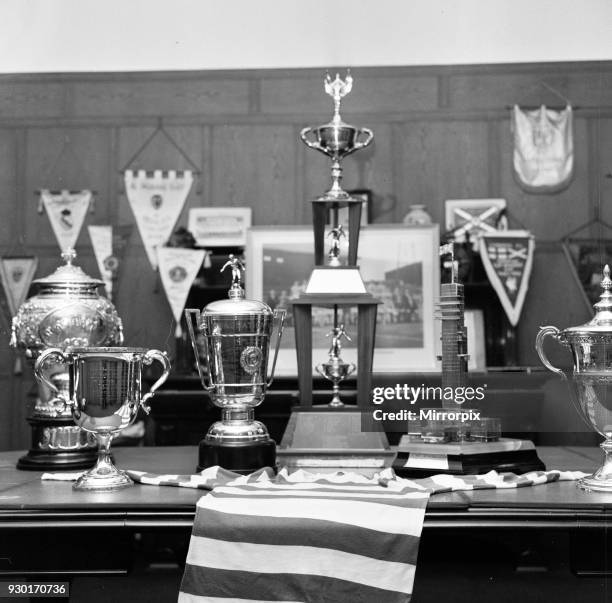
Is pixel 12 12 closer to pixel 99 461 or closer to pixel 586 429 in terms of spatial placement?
→ pixel 99 461

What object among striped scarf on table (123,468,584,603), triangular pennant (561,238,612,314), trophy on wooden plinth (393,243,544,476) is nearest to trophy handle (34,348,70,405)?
striped scarf on table (123,468,584,603)

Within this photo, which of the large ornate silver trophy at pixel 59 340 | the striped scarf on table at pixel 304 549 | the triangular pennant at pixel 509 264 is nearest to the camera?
the striped scarf on table at pixel 304 549

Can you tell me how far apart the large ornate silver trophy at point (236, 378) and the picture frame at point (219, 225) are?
2.83 m

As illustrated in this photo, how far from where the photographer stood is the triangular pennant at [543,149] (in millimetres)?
4992

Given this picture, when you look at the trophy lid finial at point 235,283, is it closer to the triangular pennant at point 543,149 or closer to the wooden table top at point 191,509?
the wooden table top at point 191,509

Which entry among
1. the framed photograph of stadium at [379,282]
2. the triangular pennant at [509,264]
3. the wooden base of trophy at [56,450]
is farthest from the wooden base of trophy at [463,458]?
the triangular pennant at [509,264]

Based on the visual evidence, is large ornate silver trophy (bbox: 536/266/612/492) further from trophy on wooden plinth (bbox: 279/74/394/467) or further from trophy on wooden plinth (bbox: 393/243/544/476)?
trophy on wooden plinth (bbox: 279/74/394/467)

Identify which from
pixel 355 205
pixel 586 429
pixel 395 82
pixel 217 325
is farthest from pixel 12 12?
pixel 586 429

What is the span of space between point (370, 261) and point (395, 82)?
1553 mm

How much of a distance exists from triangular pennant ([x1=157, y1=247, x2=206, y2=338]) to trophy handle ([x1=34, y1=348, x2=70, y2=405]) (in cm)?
259

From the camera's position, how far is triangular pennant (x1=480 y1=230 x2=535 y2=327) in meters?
A: 4.64

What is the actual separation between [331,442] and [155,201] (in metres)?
3.18

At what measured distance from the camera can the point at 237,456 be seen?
6.47 feet

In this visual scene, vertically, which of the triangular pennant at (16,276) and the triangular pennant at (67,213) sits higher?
the triangular pennant at (67,213)
